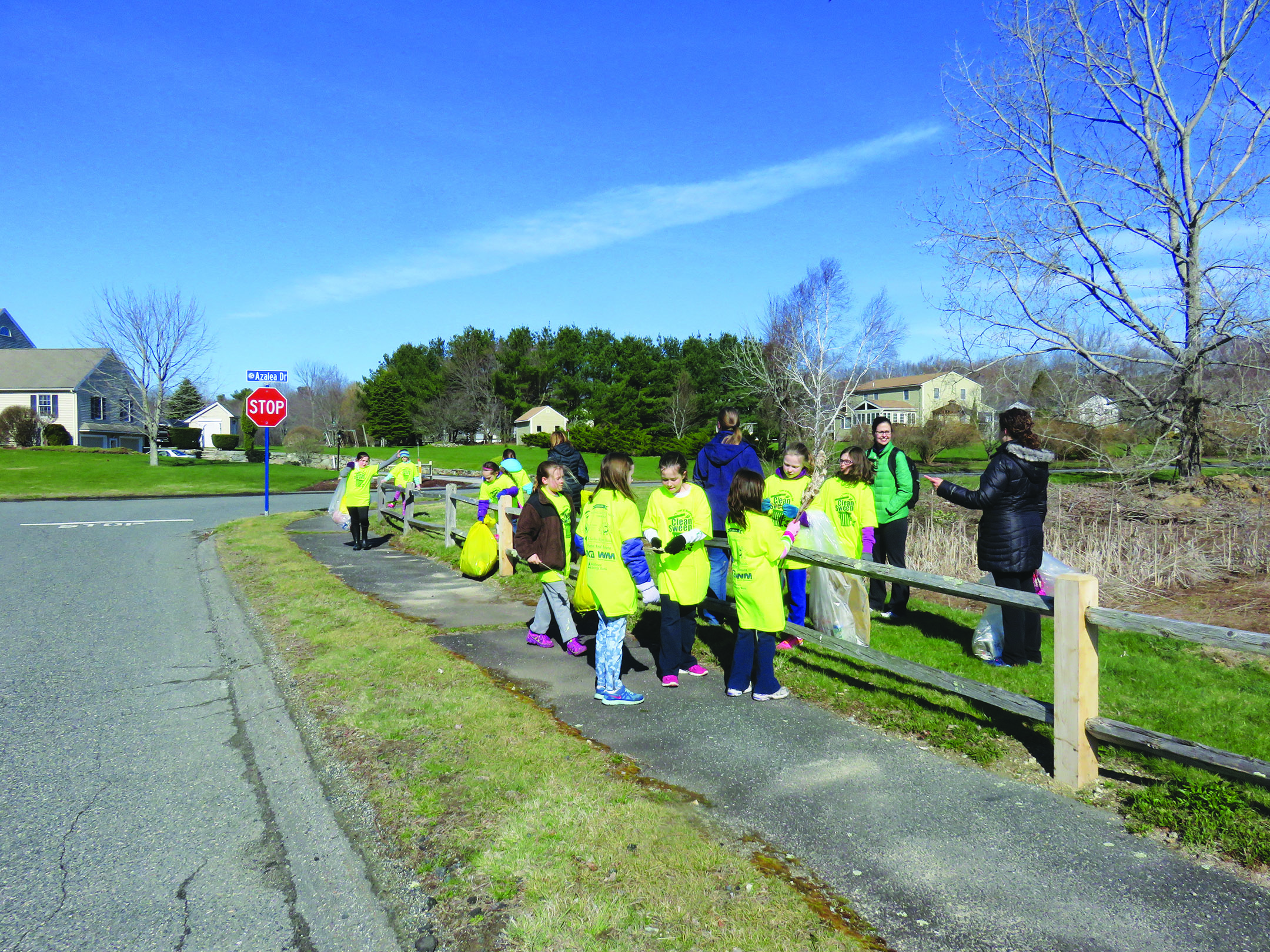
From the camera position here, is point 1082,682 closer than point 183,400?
Yes

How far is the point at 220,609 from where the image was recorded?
9.47 m

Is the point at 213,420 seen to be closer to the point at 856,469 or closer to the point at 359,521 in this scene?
the point at 359,521

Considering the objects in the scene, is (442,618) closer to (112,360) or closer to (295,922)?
(295,922)

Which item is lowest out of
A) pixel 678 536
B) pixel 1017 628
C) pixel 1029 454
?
pixel 1017 628

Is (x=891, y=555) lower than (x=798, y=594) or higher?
higher

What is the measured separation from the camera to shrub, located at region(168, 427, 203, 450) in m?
67.7

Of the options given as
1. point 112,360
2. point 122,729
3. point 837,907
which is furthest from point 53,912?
point 112,360

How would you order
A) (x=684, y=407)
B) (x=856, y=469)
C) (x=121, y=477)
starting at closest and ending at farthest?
(x=856, y=469) → (x=121, y=477) → (x=684, y=407)

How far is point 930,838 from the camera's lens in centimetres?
378

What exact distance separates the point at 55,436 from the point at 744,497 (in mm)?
64930

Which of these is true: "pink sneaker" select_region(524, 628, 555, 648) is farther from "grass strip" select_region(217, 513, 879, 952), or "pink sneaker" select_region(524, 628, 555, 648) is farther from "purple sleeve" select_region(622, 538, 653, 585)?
"purple sleeve" select_region(622, 538, 653, 585)

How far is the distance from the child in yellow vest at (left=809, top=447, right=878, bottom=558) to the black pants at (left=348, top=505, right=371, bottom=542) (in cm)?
905

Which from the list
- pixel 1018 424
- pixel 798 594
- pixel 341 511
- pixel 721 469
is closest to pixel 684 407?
pixel 341 511

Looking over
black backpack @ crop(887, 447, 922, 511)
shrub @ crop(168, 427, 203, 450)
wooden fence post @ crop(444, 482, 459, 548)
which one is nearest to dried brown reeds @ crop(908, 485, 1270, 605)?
black backpack @ crop(887, 447, 922, 511)
